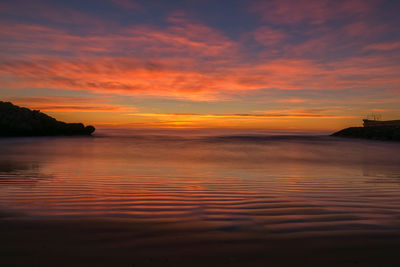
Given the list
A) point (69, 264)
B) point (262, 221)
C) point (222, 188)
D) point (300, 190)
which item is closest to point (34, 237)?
point (69, 264)

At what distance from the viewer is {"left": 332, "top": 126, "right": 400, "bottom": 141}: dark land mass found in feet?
133

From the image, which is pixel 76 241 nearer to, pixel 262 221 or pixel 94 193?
pixel 262 221

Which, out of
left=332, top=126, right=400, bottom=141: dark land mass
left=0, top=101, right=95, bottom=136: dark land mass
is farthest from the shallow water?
left=332, top=126, right=400, bottom=141: dark land mass

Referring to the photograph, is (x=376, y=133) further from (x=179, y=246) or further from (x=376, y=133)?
(x=179, y=246)

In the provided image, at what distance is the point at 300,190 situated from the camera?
6.47 meters

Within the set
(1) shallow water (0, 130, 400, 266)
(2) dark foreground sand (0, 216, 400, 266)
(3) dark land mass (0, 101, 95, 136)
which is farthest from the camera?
(3) dark land mass (0, 101, 95, 136)

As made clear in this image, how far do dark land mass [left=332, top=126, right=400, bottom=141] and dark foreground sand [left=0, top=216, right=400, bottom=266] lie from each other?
4575 centimetres

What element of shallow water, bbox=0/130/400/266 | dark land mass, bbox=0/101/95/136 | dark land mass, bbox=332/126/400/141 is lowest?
shallow water, bbox=0/130/400/266

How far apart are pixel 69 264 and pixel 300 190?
5440 mm

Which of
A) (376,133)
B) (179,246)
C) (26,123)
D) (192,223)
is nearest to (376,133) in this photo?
(376,133)

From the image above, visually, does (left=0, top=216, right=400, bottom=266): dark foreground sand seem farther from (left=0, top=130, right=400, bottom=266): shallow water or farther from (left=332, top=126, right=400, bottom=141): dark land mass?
(left=332, top=126, right=400, bottom=141): dark land mass

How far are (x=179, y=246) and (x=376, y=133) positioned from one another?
5059cm

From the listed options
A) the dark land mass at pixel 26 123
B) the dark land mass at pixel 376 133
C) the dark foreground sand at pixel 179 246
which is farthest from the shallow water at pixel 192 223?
the dark land mass at pixel 376 133

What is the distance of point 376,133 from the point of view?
4375 cm
